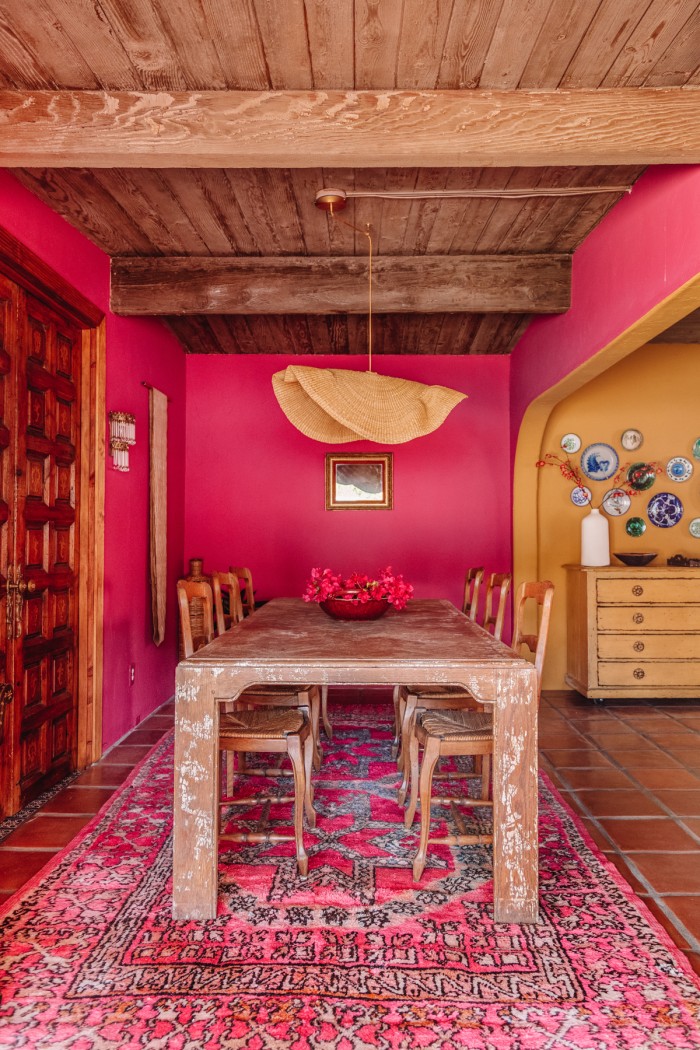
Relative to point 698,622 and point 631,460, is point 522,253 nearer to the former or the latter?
point 631,460

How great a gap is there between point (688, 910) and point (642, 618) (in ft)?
9.79

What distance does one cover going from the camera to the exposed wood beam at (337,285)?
13.4ft

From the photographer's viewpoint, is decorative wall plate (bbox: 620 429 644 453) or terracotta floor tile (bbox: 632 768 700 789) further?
decorative wall plate (bbox: 620 429 644 453)

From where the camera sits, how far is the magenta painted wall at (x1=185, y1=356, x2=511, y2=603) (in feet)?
19.0

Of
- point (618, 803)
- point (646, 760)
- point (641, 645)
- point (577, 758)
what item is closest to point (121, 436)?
point (577, 758)

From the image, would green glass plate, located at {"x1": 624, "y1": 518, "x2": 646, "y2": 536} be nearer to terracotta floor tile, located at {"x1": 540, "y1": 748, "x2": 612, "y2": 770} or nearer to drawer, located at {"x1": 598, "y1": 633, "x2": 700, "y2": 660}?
drawer, located at {"x1": 598, "y1": 633, "x2": 700, "y2": 660}

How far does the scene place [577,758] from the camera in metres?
3.68

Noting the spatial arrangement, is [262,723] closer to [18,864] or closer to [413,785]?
[413,785]

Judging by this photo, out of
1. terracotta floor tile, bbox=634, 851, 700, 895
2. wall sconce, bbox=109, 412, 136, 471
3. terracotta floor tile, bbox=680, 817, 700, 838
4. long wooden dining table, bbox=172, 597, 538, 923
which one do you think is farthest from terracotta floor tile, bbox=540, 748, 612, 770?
wall sconce, bbox=109, 412, 136, 471

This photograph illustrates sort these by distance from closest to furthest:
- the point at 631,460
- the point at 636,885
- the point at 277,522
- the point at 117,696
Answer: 1. the point at 636,885
2. the point at 117,696
3. the point at 631,460
4. the point at 277,522

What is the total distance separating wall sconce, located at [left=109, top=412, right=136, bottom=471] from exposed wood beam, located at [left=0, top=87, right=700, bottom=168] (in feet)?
5.79

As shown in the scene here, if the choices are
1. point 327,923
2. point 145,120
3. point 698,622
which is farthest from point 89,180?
point 698,622

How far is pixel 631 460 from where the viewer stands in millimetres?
5410

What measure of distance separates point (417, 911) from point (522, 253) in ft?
11.5
